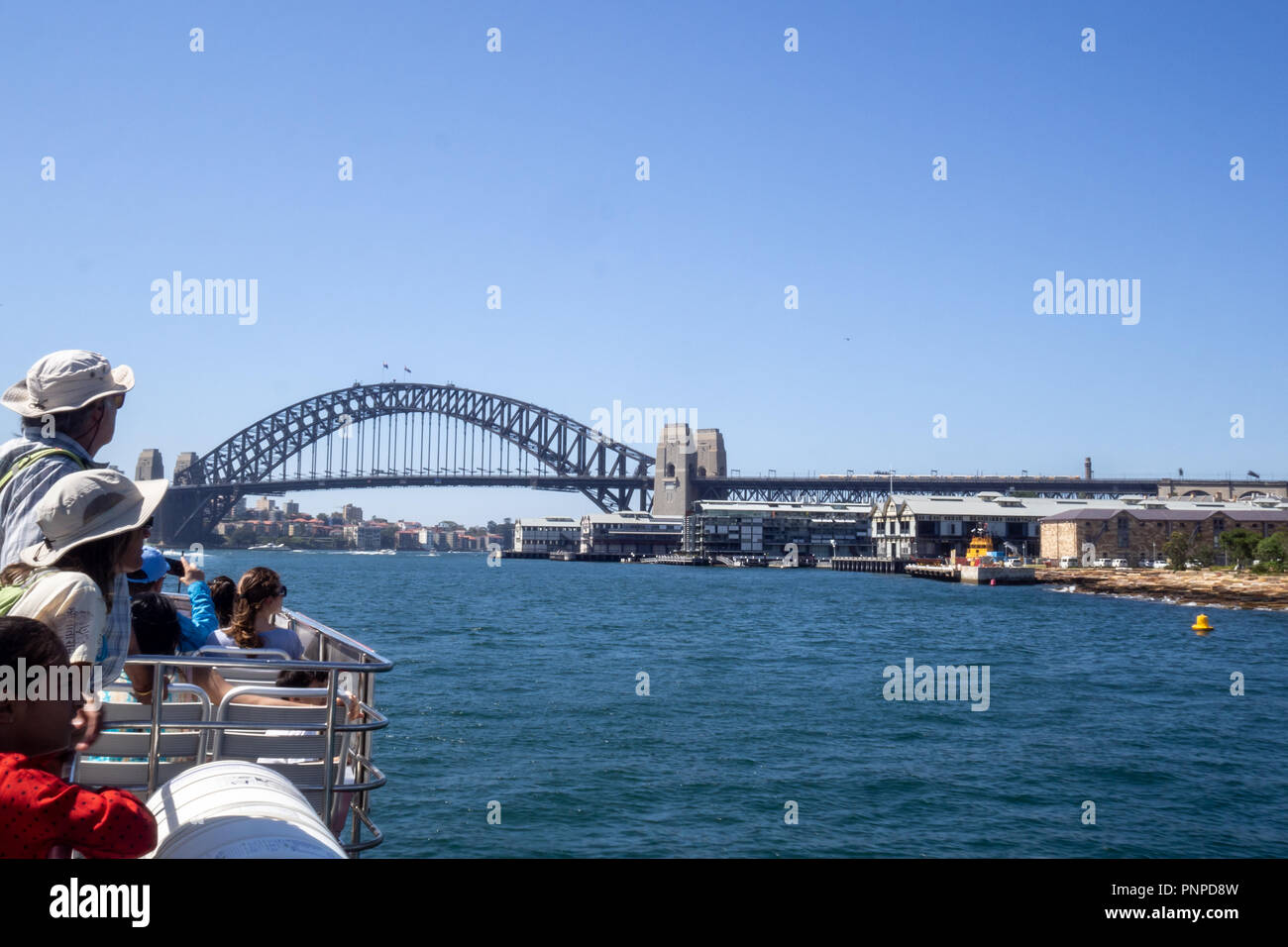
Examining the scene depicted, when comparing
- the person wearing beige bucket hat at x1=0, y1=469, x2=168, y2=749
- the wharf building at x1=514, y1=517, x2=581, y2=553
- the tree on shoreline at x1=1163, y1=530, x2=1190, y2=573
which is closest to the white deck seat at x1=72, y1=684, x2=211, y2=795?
the person wearing beige bucket hat at x1=0, y1=469, x2=168, y2=749

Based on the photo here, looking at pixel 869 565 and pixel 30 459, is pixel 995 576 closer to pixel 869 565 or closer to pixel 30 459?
pixel 869 565

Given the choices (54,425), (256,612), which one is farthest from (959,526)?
(54,425)

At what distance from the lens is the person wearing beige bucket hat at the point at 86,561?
2.34 meters

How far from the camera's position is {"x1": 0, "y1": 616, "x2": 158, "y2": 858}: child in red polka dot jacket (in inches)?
76.3

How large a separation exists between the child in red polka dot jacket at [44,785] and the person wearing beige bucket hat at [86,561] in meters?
0.18

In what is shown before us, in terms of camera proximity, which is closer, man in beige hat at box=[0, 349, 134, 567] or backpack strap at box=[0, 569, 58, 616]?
backpack strap at box=[0, 569, 58, 616]

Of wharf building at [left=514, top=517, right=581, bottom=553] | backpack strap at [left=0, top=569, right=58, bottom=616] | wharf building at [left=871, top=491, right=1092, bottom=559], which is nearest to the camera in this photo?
backpack strap at [left=0, top=569, right=58, bottom=616]

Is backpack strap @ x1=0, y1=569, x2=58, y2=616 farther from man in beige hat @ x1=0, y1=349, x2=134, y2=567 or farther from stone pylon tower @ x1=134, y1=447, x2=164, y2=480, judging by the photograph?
stone pylon tower @ x1=134, y1=447, x2=164, y2=480

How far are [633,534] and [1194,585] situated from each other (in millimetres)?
70568

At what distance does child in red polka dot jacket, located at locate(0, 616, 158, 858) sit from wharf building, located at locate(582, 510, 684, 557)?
355ft

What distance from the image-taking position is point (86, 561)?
2521 mm

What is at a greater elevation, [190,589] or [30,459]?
[30,459]
